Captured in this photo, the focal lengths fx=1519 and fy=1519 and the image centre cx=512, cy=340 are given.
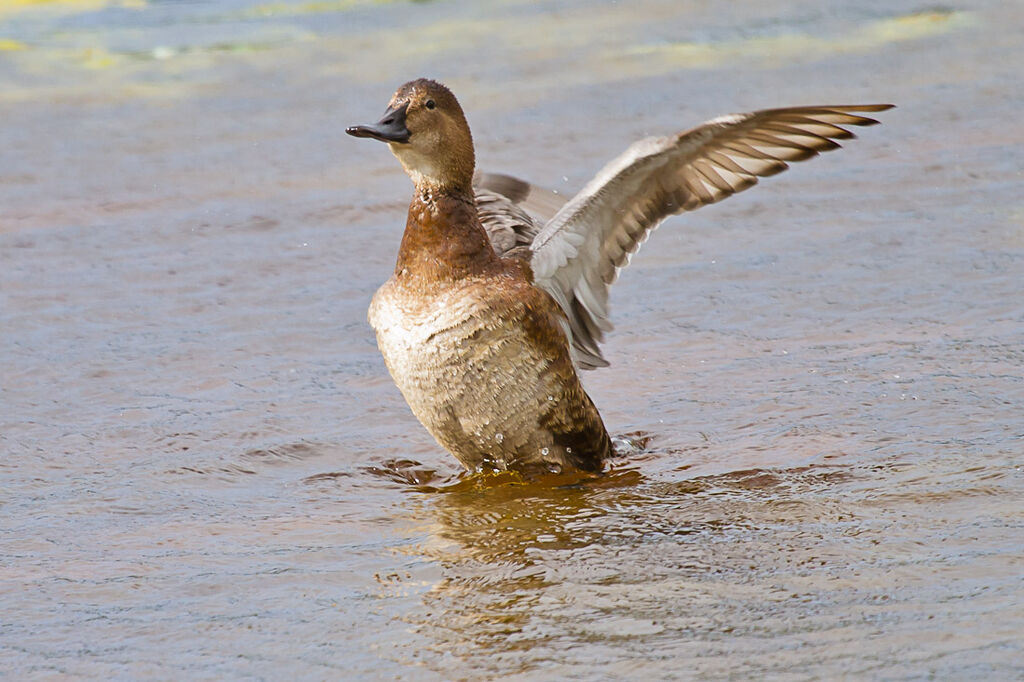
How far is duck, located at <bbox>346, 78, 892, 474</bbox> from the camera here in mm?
5508

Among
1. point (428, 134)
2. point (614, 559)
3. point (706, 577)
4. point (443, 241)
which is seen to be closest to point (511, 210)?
point (428, 134)

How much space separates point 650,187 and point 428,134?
0.87m

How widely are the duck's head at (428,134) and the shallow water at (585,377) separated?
1.17m

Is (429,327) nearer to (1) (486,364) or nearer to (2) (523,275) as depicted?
(1) (486,364)

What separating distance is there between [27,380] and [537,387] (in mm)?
2660

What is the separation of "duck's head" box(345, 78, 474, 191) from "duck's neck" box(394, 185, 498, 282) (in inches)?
2.2

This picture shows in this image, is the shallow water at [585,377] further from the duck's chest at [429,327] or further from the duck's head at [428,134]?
the duck's head at [428,134]

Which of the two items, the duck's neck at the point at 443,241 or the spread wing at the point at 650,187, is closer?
the spread wing at the point at 650,187

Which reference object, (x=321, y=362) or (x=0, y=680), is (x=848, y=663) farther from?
(x=321, y=362)

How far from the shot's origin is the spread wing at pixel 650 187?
5.48m

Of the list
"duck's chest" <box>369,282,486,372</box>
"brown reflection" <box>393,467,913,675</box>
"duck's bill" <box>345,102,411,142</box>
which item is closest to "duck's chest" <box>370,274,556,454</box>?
"duck's chest" <box>369,282,486,372</box>

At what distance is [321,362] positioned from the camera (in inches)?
284

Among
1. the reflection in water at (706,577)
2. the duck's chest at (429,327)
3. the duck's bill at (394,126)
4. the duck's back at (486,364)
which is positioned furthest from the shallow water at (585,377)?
the duck's bill at (394,126)

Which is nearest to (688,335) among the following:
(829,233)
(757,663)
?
(829,233)
